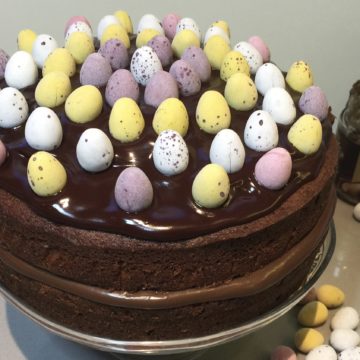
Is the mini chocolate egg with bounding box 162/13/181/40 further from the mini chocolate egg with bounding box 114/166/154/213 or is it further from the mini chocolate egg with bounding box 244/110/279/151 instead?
the mini chocolate egg with bounding box 114/166/154/213

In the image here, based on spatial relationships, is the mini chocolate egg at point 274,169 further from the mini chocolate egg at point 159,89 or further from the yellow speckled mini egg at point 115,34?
the yellow speckled mini egg at point 115,34

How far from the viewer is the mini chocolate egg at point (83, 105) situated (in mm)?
1216

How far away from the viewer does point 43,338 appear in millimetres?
1500

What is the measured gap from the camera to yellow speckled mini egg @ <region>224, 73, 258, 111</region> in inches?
50.8

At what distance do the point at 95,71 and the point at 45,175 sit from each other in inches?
13.9

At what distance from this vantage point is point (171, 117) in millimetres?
1186

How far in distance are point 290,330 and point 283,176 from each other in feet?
1.94

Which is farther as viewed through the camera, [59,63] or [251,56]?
[251,56]

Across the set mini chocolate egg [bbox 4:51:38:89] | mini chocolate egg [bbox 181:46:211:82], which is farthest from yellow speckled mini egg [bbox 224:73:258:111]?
mini chocolate egg [bbox 4:51:38:89]

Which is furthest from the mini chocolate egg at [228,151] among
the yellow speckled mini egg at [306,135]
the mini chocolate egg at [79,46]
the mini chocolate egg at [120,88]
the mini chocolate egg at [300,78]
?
the mini chocolate egg at [79,46]

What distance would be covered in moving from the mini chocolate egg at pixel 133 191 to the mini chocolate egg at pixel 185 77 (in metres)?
0.33

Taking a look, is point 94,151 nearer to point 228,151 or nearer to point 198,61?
point 228,151

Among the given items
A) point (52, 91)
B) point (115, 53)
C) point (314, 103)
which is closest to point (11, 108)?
point (52, 91)

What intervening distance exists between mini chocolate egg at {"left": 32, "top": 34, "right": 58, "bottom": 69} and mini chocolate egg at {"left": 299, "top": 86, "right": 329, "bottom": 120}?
61 centimetres
